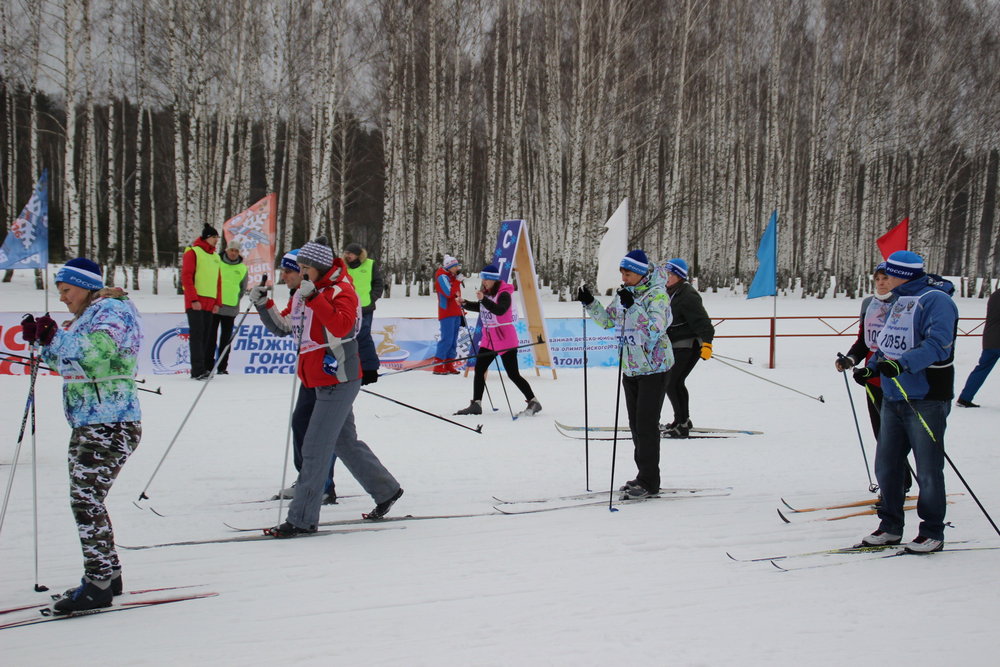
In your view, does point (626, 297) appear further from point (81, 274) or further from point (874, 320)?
point (81, 274)

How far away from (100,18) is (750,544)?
77.4 feet

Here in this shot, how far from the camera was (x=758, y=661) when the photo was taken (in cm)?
300

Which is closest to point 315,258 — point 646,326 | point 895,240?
point 646,326

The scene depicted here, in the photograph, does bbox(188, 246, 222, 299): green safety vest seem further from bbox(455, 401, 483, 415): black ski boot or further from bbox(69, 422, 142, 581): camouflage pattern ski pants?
bbox(69, 422, 142, 581): camouflage pattern ski pants

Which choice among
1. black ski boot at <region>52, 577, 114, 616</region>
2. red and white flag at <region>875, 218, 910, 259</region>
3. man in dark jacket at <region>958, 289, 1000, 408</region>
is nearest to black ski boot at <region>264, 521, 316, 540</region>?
black ski boot at <region>52, 577, 114, 616</region>

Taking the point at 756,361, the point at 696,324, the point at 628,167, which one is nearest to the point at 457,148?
the point at 628,167

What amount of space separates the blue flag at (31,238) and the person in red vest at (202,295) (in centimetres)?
243

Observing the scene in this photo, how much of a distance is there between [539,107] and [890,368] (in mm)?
22492

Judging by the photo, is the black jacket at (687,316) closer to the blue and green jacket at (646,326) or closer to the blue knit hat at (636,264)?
the blue and green jacket at (646,326)

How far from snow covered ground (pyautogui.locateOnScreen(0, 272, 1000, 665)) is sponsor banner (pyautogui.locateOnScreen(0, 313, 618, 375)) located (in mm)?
3024

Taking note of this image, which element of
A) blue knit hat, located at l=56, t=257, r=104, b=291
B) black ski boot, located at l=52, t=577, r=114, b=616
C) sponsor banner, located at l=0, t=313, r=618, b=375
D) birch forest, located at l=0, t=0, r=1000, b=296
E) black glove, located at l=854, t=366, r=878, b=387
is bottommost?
black ski boot, located at l=52, t=577, r=114, b=616

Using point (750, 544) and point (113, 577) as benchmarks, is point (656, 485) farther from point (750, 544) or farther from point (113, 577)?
point (113, 577)

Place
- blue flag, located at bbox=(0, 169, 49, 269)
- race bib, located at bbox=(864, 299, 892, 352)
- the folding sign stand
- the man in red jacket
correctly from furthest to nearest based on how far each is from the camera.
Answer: the folding sign stand < blue flag, located at bbox=(0, 169, 49, 269) < race bib, located at bbox=(864, 299, 892, 352) < the man in red jacket

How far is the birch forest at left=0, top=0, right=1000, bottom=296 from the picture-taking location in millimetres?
21625
